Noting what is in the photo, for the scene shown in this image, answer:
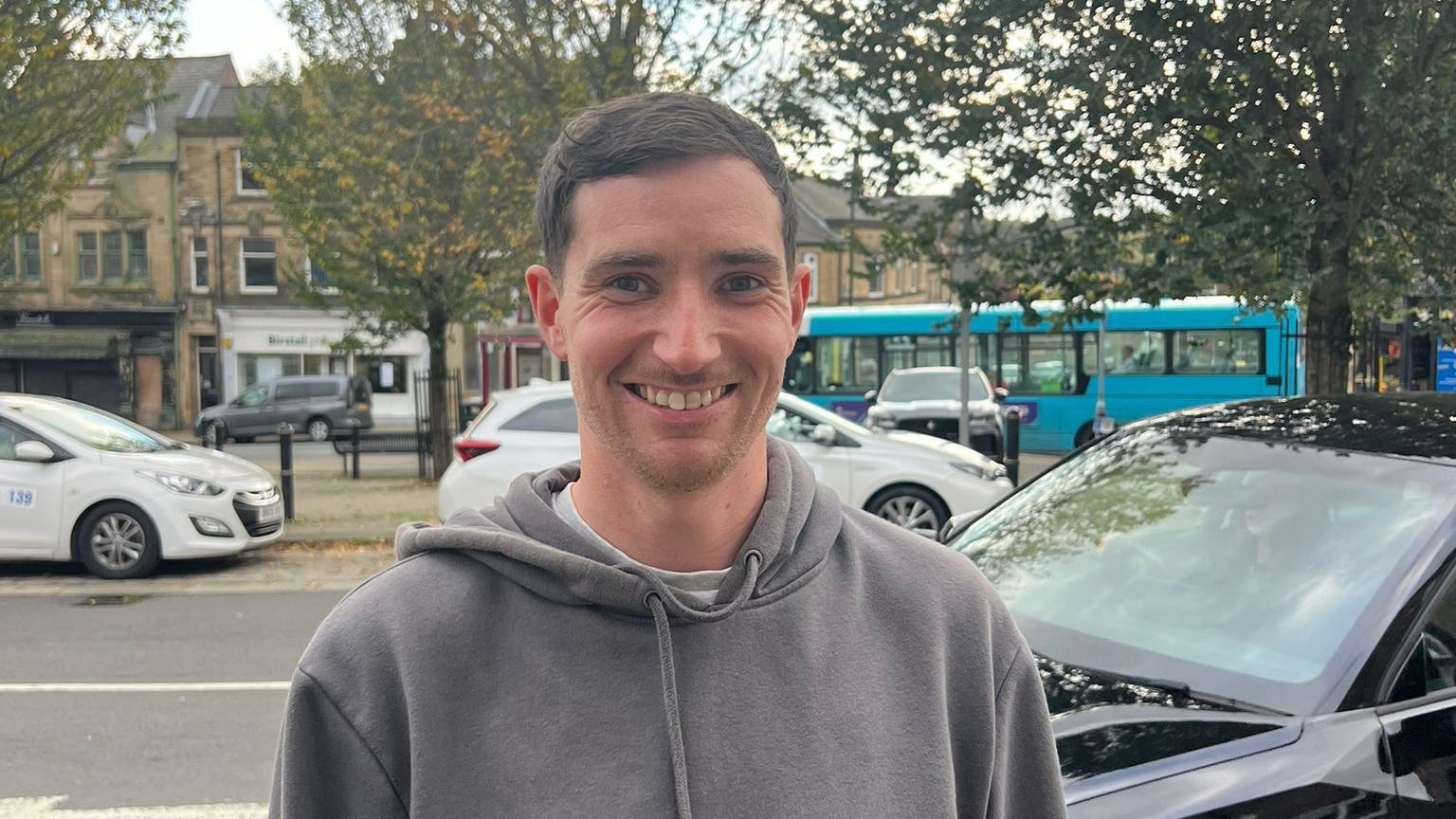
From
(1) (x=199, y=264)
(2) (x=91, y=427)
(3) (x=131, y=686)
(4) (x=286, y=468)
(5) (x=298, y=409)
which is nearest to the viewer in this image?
(3) (x=131, y=686)

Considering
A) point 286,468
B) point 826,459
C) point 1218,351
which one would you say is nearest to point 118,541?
point 286,468

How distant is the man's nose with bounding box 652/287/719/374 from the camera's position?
1409mm

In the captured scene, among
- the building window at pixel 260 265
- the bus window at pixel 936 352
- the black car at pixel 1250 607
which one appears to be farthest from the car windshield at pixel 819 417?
the building window at pixel 260 265

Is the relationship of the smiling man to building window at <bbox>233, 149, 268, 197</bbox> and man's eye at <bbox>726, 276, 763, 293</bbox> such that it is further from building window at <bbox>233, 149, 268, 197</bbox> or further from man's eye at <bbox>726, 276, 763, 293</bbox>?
building window at <bbox>233, 149, 268, 197</bbox>

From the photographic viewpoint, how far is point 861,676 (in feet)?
4.63

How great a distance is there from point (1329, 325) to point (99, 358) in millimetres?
38677

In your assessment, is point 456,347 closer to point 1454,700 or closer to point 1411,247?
point 1411,247

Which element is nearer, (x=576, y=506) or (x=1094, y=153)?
(x=576, y=506)

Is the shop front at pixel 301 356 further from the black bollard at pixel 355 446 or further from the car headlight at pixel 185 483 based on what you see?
the car headlight at pixel 185 483

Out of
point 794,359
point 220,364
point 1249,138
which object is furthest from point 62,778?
point 220,364

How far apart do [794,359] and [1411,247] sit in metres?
18.5

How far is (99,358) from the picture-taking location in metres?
38.7

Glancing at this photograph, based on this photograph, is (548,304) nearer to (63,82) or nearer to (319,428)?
(63,82)

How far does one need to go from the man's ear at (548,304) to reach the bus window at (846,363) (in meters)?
23.9
